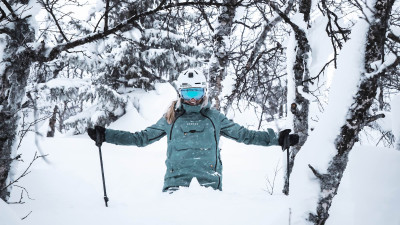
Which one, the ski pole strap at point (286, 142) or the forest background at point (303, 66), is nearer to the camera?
the forest background at point (303, 66)

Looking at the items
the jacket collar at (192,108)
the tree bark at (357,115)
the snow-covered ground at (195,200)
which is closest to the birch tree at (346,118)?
the tree bark at (357,115)

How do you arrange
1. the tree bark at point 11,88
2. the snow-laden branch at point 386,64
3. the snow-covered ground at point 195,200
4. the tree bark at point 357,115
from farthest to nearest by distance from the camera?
the tree bark at point 11,88
the snow-covered ground at point 195,200
the tree bark at point 357,115
the snow-laden branch at point 386,64

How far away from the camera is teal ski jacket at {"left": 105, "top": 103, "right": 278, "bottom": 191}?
329cm

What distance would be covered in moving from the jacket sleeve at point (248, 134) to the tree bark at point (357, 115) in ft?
3.95

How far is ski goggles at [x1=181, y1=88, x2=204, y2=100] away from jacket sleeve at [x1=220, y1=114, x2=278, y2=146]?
42 cm

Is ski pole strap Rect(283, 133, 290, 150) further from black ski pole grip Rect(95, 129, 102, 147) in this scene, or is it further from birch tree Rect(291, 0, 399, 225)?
black ski pole grip Rect(95, 129, 102, 147)

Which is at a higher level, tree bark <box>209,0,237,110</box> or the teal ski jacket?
tree bark <box>209,0,237,110</box>

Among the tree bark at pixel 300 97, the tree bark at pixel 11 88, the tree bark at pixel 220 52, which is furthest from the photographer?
the tree bark at pixel 220 52

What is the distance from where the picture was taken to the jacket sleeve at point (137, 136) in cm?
343

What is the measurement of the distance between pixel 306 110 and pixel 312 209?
2.37m

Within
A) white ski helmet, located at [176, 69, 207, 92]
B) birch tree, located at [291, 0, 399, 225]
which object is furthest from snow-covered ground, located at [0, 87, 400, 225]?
white ski helmet, located at [176, 69, 207, 92]

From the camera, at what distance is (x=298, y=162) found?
2.37 meters

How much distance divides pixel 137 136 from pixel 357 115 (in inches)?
98.3

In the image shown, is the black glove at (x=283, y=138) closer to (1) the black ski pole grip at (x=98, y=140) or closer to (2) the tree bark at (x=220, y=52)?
(1) the black ski pole grip at (x=98, y=140)
